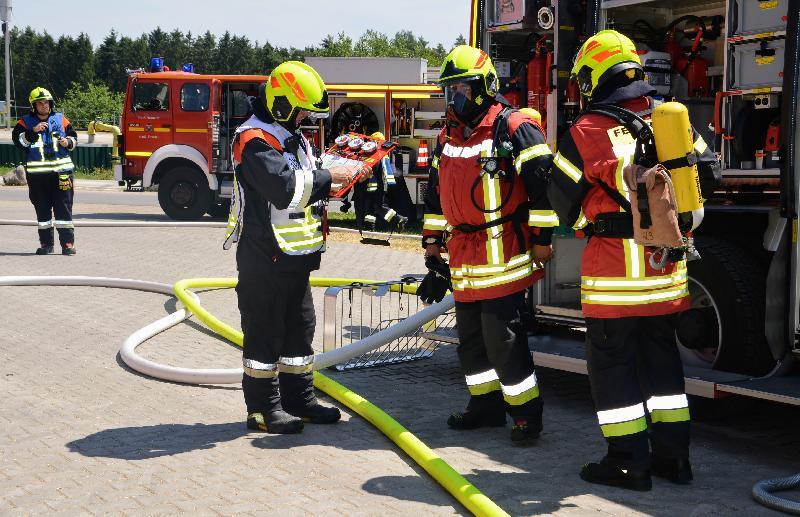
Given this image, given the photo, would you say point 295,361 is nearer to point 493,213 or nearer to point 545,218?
point 493,213

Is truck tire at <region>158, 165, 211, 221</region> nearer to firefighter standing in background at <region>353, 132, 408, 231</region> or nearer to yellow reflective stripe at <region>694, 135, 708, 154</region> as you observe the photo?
firefighter standing in background at <region>353, 132, 408, 231</region>

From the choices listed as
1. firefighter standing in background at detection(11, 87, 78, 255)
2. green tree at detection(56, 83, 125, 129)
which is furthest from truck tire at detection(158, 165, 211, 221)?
green tree at detection(56, 83, 125, 129)

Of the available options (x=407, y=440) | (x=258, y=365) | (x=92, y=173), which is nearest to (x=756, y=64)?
(x=407, y=440)

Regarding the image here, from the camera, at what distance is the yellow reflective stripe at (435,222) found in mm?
5812

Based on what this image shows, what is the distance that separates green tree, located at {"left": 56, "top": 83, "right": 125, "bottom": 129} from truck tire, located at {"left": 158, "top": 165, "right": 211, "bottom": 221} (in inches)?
1631

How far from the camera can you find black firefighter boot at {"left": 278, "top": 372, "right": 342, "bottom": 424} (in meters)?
5.81

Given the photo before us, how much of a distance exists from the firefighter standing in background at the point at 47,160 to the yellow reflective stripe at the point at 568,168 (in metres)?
8.88

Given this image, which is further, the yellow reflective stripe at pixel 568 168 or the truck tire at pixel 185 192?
the truck tire at pixel 185 192

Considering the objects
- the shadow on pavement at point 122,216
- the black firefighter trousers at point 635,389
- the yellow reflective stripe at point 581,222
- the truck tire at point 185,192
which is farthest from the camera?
the shadow on pavement at point 122,216

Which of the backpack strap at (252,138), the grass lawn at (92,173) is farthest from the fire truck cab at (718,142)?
A: the grass lawn at (92,173)

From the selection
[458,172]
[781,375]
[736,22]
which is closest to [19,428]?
[458,172]

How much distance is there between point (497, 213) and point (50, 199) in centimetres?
888

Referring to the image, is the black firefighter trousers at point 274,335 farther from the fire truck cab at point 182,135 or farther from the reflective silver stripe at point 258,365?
the fire truck cab at point 182,135

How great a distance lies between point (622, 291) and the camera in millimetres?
4617
